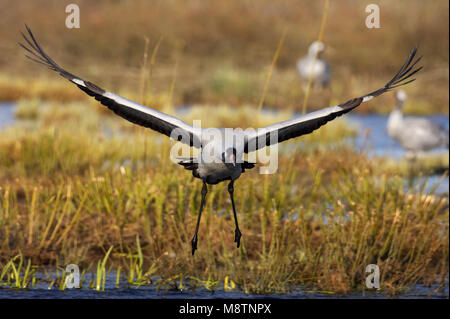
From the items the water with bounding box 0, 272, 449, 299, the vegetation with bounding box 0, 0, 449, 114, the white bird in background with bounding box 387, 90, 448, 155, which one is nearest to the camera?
the water with bounding box 0, 272, 449, 299

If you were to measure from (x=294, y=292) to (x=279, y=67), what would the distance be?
1934 centimetres

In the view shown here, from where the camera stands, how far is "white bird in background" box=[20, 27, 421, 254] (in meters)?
4.99

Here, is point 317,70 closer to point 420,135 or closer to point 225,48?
point 420,135

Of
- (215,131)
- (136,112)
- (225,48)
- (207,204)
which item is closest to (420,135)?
(207,204)

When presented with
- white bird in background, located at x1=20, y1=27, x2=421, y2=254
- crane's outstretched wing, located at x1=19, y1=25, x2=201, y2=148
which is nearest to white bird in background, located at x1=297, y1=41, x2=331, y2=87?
white bird in background, located at x1=20, y1=27, x2=421, y2=254

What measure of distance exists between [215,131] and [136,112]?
81 centimetres

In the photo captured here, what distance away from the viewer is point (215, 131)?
16.5ft

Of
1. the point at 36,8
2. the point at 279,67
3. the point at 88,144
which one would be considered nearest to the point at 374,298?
the point at 88,144

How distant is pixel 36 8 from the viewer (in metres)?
36.2

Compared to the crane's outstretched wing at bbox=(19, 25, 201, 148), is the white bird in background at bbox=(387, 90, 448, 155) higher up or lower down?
higher up

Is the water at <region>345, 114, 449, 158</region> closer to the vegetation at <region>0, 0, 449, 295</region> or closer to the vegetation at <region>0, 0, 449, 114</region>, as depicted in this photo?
the vegetation at <region>0, 0, 449, 295</region>

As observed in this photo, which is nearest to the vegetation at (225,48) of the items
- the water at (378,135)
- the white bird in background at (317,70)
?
the white bird in background at (317,70)

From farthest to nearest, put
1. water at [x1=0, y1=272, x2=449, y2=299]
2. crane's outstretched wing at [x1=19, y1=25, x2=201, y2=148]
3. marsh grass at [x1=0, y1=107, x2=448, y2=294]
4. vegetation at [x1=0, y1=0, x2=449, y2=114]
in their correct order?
1. vegetation at [x1=0, y1=0, x2=449, y2=114]
2. marsh grass at [x1=0, y1=107, x2=448, y2=294]
3. water at [x1=0, y1=272, x2=449, y2=299]
4. crane's outstretched wing at [x1=19, y1=25, x2=201, y2=148]

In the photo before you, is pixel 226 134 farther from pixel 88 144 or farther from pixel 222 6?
pixel 222 6
